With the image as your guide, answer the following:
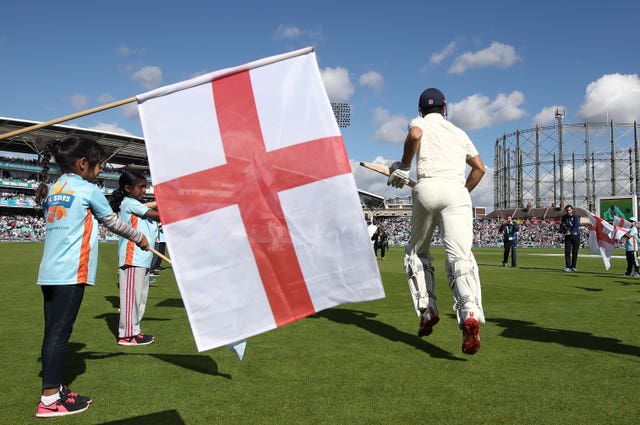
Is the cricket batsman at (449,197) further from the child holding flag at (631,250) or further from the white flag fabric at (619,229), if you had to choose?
the white flag fabric at (619,229)

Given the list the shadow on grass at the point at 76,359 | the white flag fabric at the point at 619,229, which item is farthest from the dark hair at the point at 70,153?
the white flag fabric at the point at 619,229

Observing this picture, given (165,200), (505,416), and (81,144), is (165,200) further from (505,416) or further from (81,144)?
(505,416)

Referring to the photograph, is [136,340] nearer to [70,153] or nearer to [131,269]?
[131,269]

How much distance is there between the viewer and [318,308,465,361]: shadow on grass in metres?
4.63

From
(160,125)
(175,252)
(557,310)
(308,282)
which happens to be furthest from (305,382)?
(557,310)

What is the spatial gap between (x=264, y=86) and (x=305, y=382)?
235 centimetres

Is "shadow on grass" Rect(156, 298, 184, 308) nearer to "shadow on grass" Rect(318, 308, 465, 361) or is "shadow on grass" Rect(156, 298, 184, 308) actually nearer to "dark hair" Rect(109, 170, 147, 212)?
"shadow on grass" Rect(318, 308, 465, 361)

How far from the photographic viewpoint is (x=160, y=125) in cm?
252

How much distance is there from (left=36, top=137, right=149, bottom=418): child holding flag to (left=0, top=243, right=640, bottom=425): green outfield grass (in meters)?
0.26

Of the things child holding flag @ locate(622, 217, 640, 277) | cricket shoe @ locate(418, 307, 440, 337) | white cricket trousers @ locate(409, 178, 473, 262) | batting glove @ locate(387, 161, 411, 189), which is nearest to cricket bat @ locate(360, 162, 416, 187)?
batting glove @ locate(387, 161, 411, 189)

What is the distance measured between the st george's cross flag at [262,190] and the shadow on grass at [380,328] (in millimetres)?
2452

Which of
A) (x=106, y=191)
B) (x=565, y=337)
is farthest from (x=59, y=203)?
(x=106, y=191)

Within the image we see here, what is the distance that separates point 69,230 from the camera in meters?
3.29

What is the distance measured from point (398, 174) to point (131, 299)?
3.43 metres
